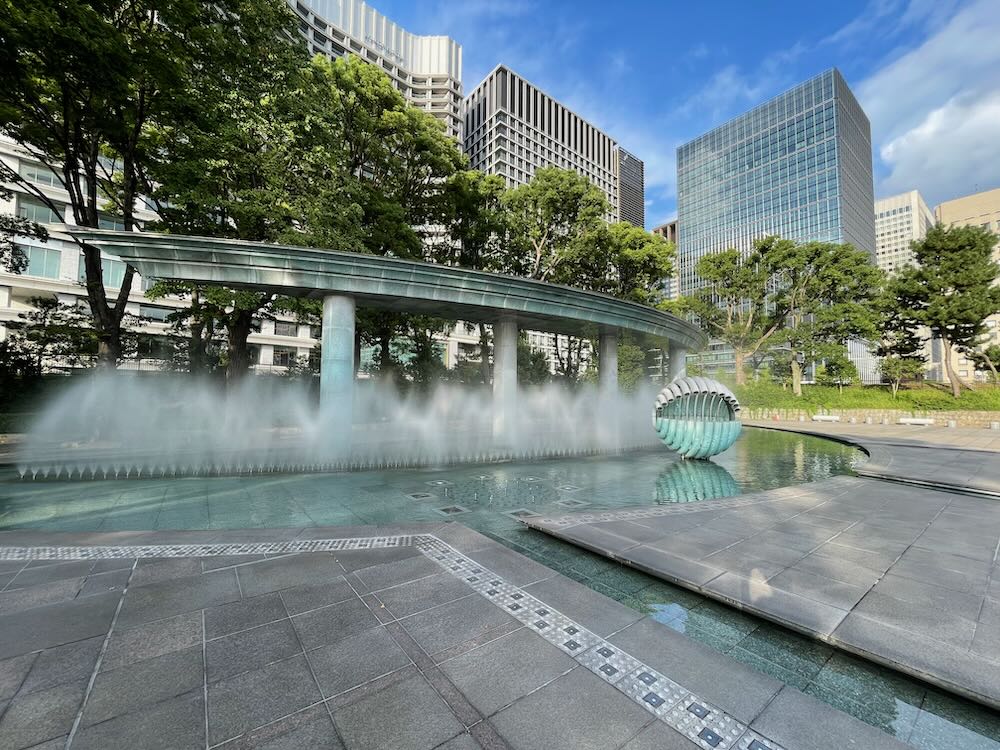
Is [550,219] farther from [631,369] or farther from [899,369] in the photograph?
[899,369]

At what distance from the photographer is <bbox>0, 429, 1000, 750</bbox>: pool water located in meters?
2.80

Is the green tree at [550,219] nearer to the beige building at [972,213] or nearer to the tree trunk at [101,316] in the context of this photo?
the tree trunk at [101,316]

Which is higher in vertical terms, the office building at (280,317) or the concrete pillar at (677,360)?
the office building at (280,317)

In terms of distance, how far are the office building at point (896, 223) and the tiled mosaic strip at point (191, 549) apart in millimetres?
155578

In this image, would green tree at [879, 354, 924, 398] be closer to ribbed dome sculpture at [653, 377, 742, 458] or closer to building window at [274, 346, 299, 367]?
ribbed dome sculpture at [653, 377, 742, 458]

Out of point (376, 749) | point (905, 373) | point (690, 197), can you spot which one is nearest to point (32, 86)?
point (376, 749)

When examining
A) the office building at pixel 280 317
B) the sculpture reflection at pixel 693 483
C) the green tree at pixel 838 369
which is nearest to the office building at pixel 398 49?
the office building at pixel 280 317

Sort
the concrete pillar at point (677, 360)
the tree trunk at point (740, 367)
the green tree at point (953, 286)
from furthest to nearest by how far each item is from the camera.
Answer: the tree trunk at point (740, 367) → the green tree at point (953, 286) → the concrete pillar at point (677, 360)

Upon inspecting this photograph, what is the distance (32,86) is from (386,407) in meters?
18.6

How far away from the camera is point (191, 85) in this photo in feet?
51.4

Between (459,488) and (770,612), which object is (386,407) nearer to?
(459,488)

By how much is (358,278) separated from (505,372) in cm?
636

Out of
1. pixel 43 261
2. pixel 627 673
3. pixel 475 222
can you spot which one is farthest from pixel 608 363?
pixel 43 261

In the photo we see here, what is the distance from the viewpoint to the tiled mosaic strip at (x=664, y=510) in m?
6.39
